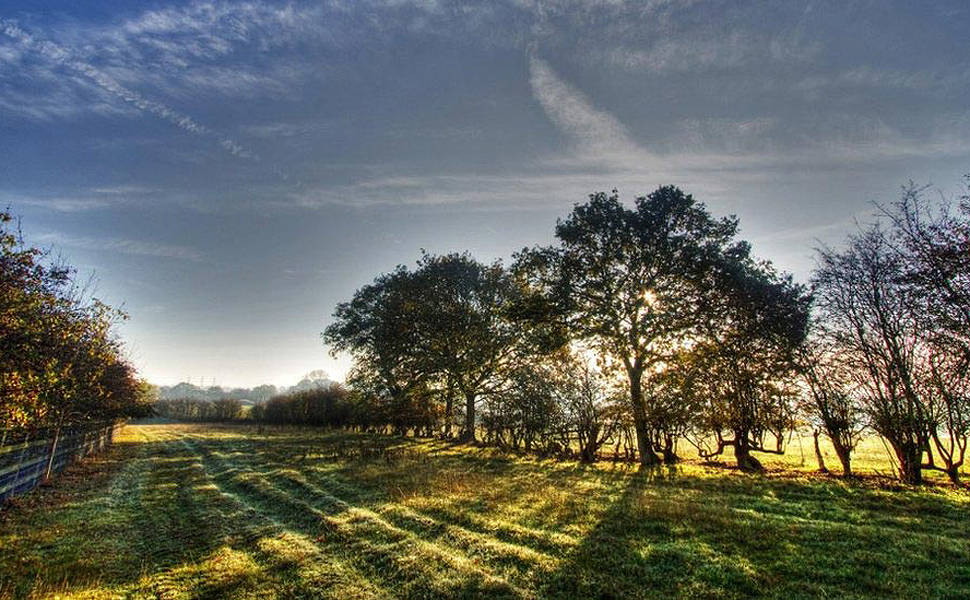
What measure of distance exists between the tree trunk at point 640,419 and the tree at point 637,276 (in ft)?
0.17

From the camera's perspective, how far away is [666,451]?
2325 cm

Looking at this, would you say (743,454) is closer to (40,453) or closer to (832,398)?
(832,398)

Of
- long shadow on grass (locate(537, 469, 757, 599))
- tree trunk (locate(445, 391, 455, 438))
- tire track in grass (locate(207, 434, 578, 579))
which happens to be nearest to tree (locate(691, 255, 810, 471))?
long shadow on grass (locate(537, 469, 757, 599))

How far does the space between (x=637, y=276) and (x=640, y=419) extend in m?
7.84

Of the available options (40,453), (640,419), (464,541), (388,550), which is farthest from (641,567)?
(40,453)

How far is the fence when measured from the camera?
16.8m

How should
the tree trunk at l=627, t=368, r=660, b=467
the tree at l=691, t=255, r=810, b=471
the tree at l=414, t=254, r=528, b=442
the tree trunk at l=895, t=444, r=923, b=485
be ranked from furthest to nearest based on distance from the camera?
1. the tree at l=414, t=254, r=528, b=442
2. the tree trunk at l=627, t=368, r=660, b=467
3. the tree at l=691, t=255, r=810, b=471
4. the tree trunk at l=895, t=444, r=923, b=485

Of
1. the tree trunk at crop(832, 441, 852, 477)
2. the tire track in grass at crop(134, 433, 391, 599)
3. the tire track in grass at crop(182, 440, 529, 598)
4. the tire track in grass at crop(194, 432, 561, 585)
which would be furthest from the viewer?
the tree trunk at crop(832, 441, 852, 477)

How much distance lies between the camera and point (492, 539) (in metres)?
9.87

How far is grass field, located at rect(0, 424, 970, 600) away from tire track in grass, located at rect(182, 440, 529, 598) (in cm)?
5

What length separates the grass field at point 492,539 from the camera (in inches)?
299

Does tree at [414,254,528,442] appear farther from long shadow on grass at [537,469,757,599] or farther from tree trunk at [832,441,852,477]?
long shadow on grass at [537,469,757,599]

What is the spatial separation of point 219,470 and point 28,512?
839 cm

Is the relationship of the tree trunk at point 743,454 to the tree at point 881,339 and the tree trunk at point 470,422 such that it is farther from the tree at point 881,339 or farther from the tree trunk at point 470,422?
the tree trunk at point 470,422
